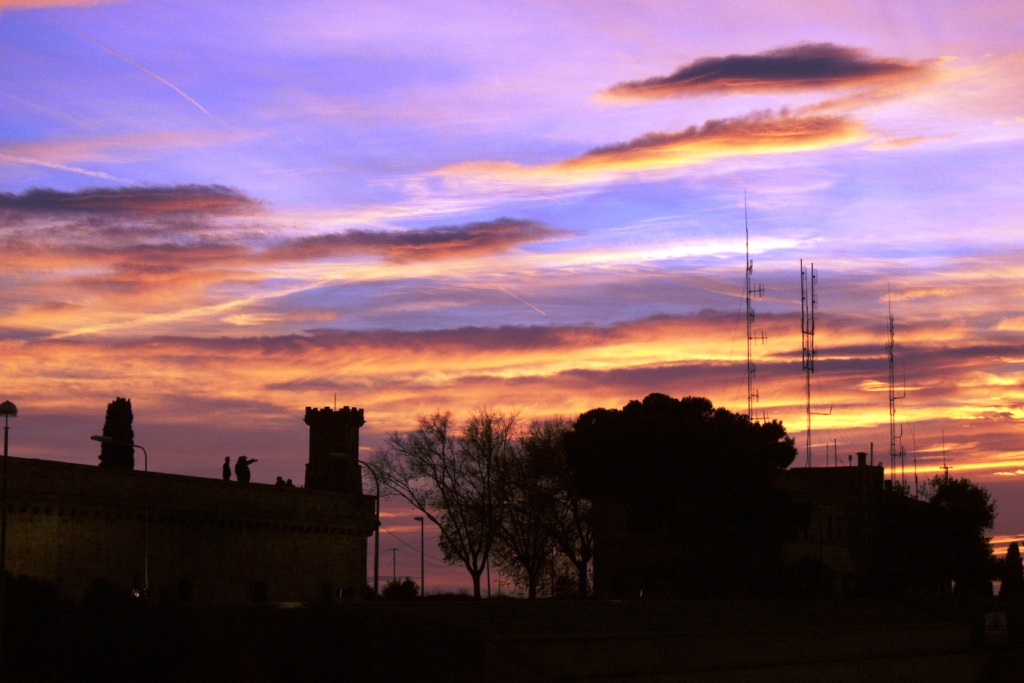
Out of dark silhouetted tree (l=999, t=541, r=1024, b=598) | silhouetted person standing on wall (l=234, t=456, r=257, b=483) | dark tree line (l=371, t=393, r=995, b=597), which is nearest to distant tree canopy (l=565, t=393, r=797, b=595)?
dark tree line (l=371, t=393, r=995, b=597)

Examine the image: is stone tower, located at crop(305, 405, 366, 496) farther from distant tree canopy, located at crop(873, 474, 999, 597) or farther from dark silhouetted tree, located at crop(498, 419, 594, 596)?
distant tree canopy, located at crop(873, 474, 999, 597)

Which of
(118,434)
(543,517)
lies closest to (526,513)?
(543,517)

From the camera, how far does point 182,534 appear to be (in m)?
55.2

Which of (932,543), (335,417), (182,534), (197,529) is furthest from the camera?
(932,543)

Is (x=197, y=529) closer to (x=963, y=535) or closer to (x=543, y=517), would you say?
(x=543, y=517)

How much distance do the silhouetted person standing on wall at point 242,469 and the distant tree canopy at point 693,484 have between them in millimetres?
17536

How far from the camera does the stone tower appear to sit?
68.1 metres

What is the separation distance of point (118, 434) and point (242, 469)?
18.6 ft

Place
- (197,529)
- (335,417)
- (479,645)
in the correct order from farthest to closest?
1. (335,417)
2. (197,529)
3. (479,645)

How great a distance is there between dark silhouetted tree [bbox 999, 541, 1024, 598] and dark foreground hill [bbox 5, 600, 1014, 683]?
37.8m

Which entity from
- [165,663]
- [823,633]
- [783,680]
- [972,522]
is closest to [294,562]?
[823,633]

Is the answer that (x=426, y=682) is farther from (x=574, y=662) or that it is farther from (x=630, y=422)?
(x=630, y=422)

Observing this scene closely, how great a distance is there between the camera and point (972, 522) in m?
89.8

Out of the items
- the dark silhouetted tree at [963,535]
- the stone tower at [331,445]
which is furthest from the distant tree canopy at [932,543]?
the stone tower at [331,445]
